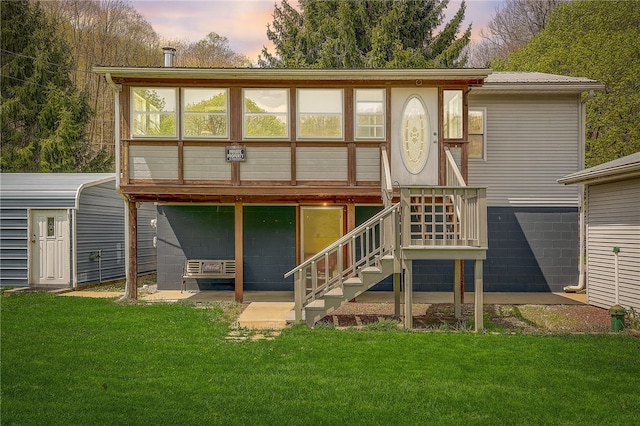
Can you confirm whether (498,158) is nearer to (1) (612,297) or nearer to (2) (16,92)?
(1) (612,297)

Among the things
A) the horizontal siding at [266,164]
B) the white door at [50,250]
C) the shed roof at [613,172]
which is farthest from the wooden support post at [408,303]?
the white door at [50,250]

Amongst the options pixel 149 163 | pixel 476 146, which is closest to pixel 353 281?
pixel 149 163

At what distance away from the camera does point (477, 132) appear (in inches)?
531

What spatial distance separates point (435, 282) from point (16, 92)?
21.7 metres

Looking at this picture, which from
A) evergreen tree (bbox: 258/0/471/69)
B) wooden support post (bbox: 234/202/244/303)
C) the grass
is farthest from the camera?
evergreen tree (bbox: 258/0/471/69)

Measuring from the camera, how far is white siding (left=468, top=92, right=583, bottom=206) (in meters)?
13.5

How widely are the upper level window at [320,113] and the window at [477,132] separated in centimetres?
405

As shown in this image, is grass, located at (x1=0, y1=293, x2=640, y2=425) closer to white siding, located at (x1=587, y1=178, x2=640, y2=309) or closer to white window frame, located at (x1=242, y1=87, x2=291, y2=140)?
white siding, located at (x1=587, y1=178, x2=640, y2=309)

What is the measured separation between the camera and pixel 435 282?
44.2 feet

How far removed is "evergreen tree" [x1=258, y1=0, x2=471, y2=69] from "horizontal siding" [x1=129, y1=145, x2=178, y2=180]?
44.0 ft

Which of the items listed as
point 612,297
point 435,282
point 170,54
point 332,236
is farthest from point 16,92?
point 612,297

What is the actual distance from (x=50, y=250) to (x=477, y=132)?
37.5ft

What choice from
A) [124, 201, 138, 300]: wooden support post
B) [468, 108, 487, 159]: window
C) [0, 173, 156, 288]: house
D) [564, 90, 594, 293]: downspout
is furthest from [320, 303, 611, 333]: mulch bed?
[0, 173, 156, 288]: house

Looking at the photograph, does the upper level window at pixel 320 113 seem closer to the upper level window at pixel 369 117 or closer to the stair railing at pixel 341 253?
the upper level window at pixel 369 117
